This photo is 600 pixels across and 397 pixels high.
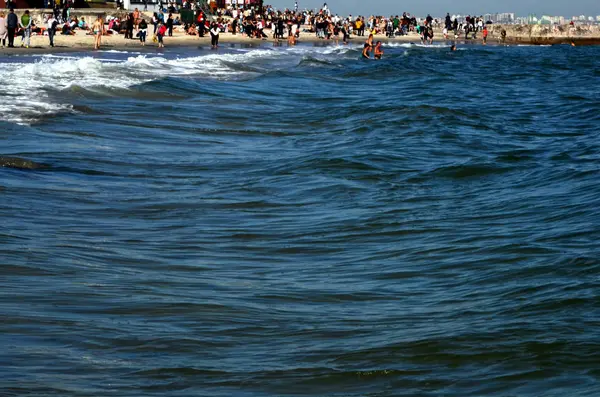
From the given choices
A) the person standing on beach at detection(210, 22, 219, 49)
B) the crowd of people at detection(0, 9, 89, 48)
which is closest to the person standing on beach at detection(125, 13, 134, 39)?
the crowd of people at detection(0, 9, 89, 48)

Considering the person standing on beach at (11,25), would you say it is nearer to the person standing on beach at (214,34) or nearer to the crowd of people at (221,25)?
the crowd of people at (221,25)

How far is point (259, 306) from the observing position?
7.11m

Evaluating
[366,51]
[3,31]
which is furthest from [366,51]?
[3,31]

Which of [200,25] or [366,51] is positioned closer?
[366,51]

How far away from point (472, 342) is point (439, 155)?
10.2 m

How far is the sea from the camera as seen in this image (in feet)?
→ 18.8

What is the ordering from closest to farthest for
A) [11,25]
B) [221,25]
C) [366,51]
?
[11,25] → [366,51] → [221,25]

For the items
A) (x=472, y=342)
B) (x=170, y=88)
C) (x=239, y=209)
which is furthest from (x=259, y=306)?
(x=170, y=88)

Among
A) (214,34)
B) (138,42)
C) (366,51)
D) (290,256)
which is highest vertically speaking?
(214,34)

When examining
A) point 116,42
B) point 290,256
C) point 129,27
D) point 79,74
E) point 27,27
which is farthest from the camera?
point 129,27

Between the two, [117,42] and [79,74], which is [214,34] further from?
[79,74]

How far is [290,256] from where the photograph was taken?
8828mm

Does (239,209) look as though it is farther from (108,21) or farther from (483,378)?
(108,21)

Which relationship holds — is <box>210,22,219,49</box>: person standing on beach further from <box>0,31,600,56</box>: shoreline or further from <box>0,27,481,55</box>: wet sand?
<box>0,27,481,55</box>: wet sand
